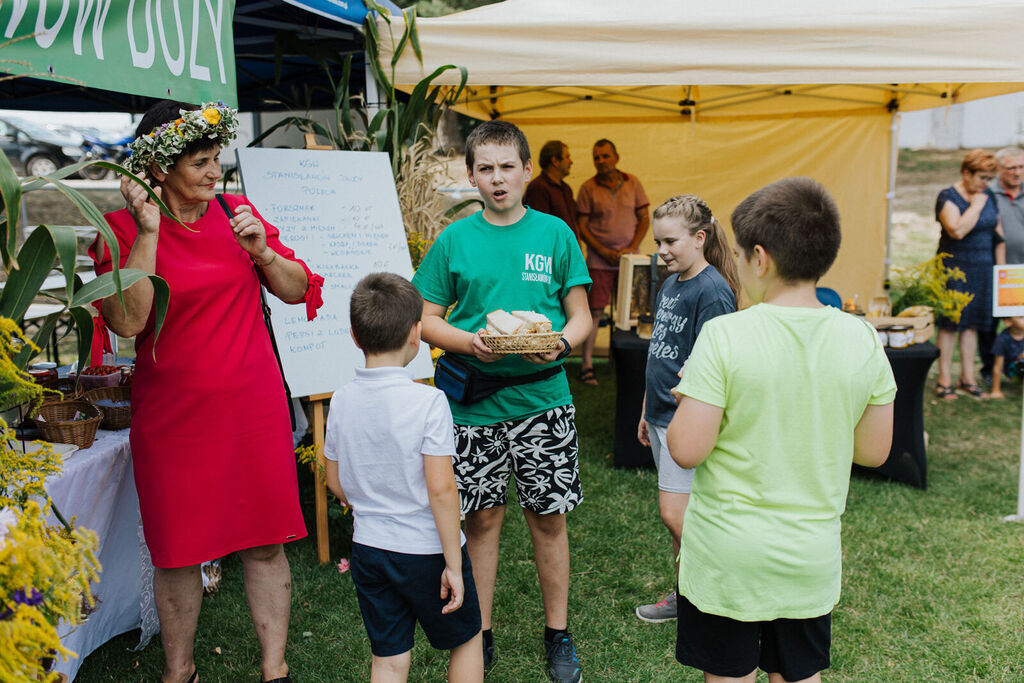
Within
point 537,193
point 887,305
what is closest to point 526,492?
point 887,305

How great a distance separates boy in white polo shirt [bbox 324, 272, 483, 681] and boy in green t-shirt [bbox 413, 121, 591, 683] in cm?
48

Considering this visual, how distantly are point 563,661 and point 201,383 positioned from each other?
142cm

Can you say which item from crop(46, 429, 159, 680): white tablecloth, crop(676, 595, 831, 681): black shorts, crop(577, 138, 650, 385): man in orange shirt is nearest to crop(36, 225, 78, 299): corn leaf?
crop(46, 429, 159, 680): white tablecloth

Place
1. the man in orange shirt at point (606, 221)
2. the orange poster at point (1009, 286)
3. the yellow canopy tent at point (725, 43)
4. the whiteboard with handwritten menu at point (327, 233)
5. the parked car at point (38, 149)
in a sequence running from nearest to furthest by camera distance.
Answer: the whiteboard with handwritten menu at point (327, 233) → the yellow canopy tent at point (725, 43) → the orange poster at point (1009, 286) → the man in orange shirt at point (606, 221) → the parked car at point (38, 149)

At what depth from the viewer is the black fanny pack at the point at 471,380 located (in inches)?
90.9

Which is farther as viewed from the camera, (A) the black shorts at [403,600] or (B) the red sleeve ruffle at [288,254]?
(B) the red sleeve ruffle at [288,254]

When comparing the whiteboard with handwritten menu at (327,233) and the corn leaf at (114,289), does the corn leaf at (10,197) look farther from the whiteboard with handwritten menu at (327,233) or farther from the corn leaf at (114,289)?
the whiteboard with handwritten menu at (327,233)

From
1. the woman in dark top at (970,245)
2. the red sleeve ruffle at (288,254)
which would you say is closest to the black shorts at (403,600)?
the red sleeve ruffle at (288,254)

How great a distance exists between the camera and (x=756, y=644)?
169 centimetres

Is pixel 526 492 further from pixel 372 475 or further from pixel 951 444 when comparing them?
pixel 951 444

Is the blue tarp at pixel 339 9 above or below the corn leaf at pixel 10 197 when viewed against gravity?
above

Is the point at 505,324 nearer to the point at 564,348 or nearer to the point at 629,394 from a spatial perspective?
the point at 564,348

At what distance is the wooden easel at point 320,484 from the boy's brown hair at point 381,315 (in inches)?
60.5

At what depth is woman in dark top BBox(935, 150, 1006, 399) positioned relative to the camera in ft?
18.7
